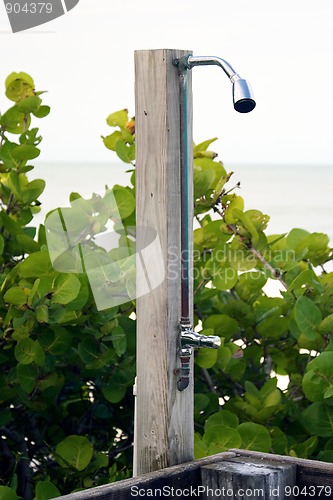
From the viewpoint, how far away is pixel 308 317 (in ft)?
7.22

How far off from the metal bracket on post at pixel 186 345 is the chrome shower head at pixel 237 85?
0.40m

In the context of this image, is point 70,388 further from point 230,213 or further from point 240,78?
point 240,78

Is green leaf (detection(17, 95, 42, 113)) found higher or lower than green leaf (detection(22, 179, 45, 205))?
higher

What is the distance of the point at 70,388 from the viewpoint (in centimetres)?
254

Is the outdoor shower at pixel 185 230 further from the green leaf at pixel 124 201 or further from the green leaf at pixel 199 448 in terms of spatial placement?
→ the green leaf at pixel 124 201

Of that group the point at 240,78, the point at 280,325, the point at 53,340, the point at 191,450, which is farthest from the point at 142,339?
the point at 280,325

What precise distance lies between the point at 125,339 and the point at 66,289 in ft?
0.79

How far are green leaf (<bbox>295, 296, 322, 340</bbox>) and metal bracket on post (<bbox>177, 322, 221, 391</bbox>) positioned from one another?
A: 64cm

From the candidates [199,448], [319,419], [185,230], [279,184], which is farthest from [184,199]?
[279,184]

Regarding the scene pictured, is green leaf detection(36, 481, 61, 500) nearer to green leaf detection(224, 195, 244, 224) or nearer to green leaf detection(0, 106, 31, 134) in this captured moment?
green leaf detection(224, 195, 244, 224)

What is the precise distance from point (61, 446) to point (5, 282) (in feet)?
1.44

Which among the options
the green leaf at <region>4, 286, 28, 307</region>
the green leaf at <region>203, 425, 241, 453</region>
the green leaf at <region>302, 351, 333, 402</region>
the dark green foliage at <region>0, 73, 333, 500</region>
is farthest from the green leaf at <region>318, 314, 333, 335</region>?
the green leaf at <region>4, 286, 28, 307</region>

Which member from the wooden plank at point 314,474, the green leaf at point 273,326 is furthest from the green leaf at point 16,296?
the wooden plank at point 314,474

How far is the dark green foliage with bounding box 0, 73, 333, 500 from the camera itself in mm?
2189
